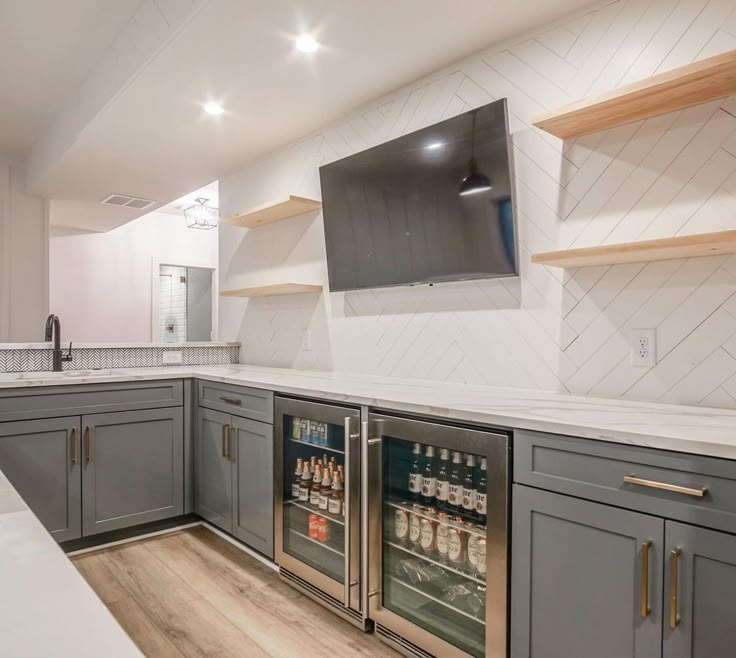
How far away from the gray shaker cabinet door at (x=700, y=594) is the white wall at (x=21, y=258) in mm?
5127

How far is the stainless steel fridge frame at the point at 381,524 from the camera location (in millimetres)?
1582

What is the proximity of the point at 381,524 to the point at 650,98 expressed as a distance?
171cm

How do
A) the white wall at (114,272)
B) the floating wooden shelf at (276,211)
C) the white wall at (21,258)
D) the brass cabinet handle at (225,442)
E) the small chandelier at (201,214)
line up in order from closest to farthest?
the brass cabinet handle at (225,442), the floating wooden shelf at (276,211), the white wall at (21,258), the small chandelier at (201,214), the white wall at (114,272)

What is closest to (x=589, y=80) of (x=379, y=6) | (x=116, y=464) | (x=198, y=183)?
(x=379, y=6)

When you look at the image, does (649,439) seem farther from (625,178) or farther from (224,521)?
(224,521)

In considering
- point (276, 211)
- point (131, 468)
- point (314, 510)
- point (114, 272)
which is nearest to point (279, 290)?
point (276, 211)

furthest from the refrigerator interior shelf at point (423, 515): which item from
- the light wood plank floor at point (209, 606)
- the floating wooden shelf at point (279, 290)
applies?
the floating wooden shelf at point (279, 290)

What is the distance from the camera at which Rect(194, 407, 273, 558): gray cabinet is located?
102 inches

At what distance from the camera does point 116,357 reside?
3.50 m

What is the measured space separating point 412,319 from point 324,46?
129cm

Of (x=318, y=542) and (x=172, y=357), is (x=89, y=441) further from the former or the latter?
(x=318, y=542)

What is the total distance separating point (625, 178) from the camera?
1901mm

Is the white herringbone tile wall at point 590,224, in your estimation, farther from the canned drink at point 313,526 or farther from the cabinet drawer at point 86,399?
the cabinet drawer at point 86,399

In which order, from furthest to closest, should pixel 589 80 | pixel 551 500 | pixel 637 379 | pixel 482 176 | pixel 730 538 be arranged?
pixel 482 176 < pixel 589 80 < pixel 637 379 < pixel 551 500 < pixel 730 538
